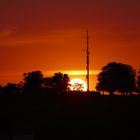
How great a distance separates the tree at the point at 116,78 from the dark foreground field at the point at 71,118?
35836 millimetres

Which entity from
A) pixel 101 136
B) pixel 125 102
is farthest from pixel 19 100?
pixel 101 136

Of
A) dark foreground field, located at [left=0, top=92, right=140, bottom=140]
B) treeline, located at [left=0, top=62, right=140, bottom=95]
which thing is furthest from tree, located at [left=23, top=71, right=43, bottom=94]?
dark foreground field, located at [left=0, top=92, right=140, bottom=140]

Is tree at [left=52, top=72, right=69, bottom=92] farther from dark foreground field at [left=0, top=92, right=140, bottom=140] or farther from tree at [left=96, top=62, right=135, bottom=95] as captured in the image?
dark foreground field at [left=0, top=92, right=140, bottom=140]

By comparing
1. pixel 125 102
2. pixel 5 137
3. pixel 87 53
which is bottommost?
pixel 5 137

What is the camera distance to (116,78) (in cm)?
11306

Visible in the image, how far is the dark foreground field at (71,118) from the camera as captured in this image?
5512cm

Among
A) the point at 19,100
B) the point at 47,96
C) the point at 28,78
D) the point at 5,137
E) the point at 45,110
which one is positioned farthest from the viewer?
the point at 28,78

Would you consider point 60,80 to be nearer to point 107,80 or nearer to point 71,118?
point 107,80

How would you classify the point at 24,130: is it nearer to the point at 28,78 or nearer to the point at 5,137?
the point at 5,137

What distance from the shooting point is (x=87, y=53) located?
7294 centimetres

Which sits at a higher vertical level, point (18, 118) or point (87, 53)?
point (87, 53)

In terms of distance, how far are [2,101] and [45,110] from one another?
7.47m

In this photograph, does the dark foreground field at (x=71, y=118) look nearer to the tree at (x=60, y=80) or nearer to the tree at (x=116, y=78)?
the tree at (x=116, y=78)

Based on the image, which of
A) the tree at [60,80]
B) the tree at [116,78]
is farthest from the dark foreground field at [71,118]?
the tree at [60,80]
